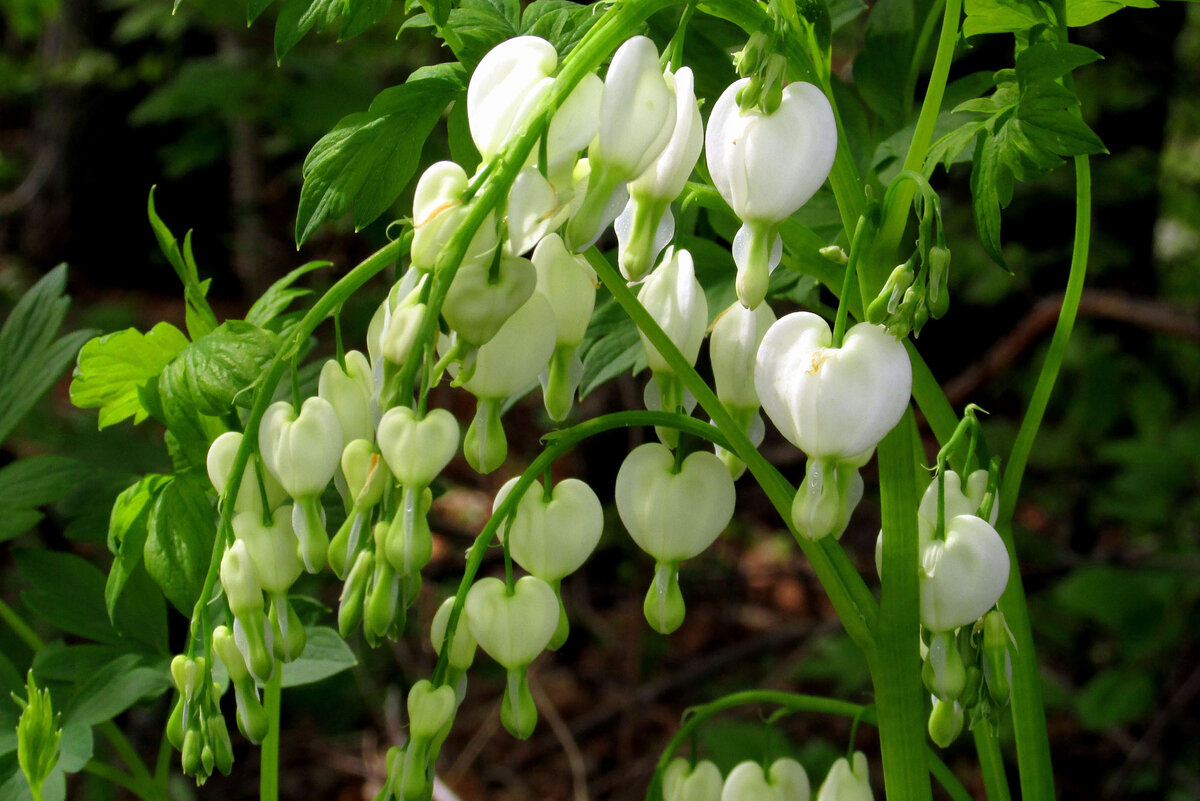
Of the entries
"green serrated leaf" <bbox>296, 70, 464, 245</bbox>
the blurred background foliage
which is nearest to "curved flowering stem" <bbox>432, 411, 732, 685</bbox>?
"green serrated leaf" <bbox>296, 70, 464, 245</bbox>

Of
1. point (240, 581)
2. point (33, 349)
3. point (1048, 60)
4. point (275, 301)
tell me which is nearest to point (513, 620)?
point (240, 581)

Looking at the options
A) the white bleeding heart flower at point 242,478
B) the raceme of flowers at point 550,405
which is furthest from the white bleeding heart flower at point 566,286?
the white bleeding heart flower at point 242,478

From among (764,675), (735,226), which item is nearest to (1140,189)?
(764,675)

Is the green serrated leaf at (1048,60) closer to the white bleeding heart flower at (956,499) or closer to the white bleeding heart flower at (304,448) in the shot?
the white bleeding heart flower at (956,499)

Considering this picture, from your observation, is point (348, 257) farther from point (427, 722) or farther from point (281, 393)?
point (427, 722)

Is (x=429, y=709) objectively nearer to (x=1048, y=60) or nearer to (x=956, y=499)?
(x=956, y=499)

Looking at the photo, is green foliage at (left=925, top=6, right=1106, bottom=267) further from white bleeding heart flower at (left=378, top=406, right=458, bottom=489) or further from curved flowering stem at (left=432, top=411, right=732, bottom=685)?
white bleeding heart flower at (left=378, top=406, right=458, bottom=489)
